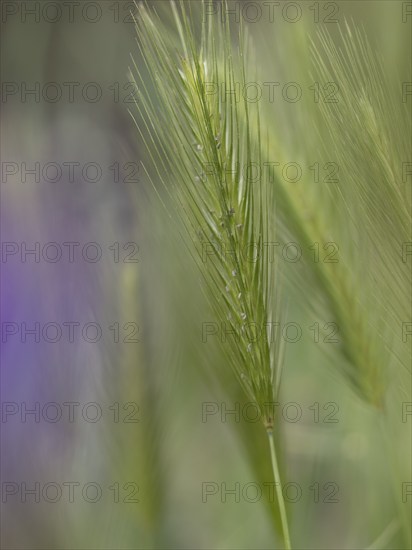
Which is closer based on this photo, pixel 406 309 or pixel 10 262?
pixel 406 309

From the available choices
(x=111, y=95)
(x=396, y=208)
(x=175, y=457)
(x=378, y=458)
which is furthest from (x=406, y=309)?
(x=111, y=95)

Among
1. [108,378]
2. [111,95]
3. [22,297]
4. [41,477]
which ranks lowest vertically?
[41,477]

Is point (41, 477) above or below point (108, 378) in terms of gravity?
below

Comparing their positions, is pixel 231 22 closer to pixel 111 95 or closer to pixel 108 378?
pixel 111 95

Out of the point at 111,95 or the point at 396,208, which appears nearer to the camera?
the point at 396,208

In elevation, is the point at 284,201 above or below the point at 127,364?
above

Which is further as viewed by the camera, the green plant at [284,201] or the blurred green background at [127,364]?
the blurred green background at [127,364]

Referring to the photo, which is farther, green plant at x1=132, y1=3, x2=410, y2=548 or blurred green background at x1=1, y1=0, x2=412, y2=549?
blurred green background at x1=1, y1=0, x2=412, y2=549

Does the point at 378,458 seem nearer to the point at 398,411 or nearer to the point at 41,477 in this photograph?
the point at 398,411

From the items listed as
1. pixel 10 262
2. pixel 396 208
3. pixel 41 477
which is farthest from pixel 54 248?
pixel 396 208
